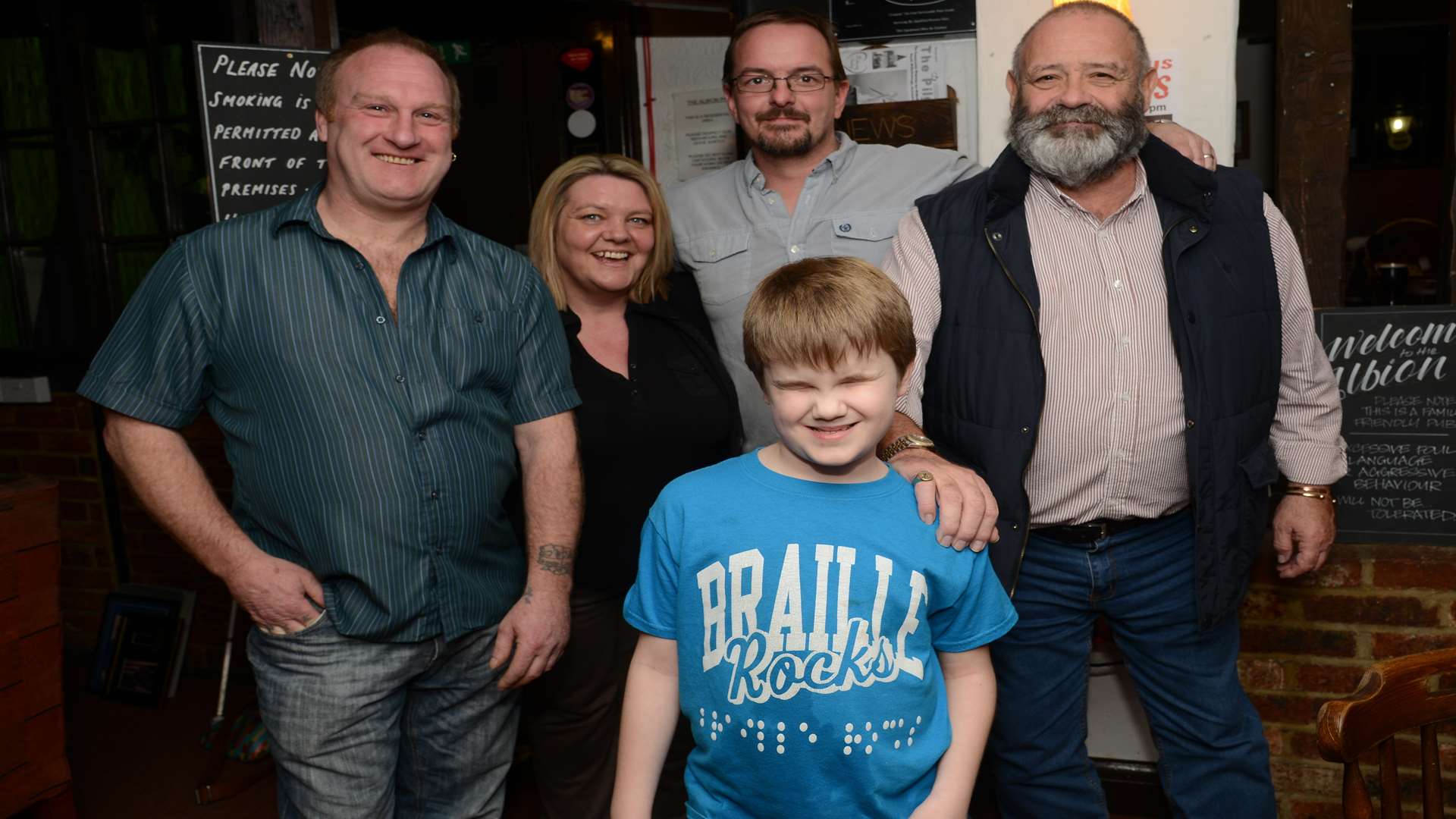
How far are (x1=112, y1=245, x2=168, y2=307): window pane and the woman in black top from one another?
8.12ft

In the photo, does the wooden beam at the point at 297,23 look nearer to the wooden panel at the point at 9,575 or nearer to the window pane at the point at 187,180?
the window pane at the point at 187,180

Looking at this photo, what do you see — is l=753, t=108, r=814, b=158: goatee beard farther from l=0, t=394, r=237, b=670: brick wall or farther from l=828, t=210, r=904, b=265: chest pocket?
l=0, t=394, r=237, b=670: brick wall

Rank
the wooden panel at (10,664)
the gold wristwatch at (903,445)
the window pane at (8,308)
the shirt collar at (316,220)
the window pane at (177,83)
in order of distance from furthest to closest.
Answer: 1. the window pane at (8,308)
2. the window pane at (177,83)
3. the wooden panel at (10,664)
4. the shirt collar at (316,220)
5. the gold wristwatch at (903,445)

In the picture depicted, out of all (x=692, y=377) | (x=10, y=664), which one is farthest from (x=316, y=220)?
(x=10, y=664)

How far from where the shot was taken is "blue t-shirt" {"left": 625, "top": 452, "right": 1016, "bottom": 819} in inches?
56.5

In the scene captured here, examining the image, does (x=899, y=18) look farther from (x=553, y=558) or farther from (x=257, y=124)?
(x=553, y=558)

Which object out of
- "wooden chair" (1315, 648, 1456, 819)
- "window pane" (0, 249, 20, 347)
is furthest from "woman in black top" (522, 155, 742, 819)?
"window pane" (0, 249, 20, 347)

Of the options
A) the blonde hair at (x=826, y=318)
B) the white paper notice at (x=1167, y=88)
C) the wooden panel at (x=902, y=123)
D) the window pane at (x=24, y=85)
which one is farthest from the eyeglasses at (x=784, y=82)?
the window pane at (x=24, y=85)

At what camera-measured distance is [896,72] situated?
307 centimetres

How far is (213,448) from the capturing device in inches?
167

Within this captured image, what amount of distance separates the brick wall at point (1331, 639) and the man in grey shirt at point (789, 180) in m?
1.30

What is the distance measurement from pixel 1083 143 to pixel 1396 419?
128 centimetres

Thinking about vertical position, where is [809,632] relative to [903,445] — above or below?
below

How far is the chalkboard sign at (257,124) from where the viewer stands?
274 centimetres
